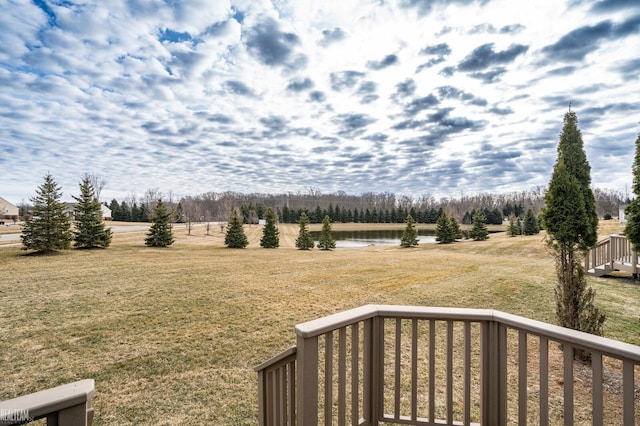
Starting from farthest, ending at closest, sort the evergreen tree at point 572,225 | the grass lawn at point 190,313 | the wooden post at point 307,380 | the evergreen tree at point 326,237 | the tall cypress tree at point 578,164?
the evergreen tree at point 326,237, the tall cypress tree at point 578,164, the evergreen tree at point 572,225, the grass lawn at point 190,313, the wooden post at point 307,380

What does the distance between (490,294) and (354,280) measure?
3835 millimetres

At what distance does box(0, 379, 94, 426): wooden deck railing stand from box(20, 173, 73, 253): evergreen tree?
61.4 feet

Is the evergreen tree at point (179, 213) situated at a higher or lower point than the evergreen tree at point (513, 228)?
higher

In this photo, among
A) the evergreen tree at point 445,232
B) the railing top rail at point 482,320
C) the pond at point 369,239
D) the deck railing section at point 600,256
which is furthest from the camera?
the pond at point 369,239

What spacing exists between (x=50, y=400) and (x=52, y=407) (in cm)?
2

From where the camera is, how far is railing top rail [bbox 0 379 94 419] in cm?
94

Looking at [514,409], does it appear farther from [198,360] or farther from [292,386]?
[198,360]

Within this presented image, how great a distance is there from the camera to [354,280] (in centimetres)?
982

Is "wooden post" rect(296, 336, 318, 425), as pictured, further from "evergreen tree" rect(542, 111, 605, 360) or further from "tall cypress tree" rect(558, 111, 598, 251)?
"tall cypress tree" rect(558, 111, 598, 251)

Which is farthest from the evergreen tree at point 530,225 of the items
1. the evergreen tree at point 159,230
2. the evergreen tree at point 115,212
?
the evergreen tree at point 115,212

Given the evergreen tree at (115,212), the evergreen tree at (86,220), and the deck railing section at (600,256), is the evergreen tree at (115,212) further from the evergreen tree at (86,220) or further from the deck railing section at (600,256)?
the deck railing section at (600,256)

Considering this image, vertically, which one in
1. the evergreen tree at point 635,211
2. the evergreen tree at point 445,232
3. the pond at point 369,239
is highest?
the evergreen tree at point 635,211

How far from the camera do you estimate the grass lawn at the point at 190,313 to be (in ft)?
11.9

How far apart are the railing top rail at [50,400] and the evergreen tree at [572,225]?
5.56 meters
